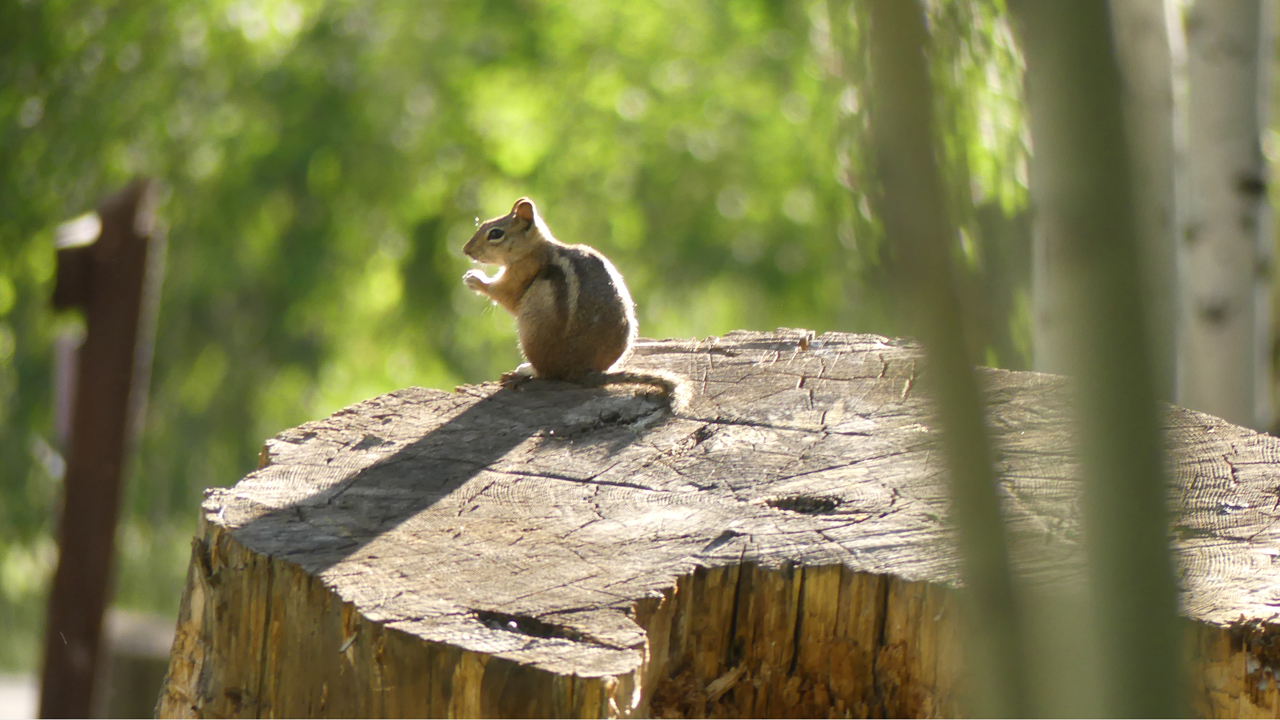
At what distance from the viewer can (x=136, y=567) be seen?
46.4 feet

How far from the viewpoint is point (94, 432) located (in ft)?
15.2

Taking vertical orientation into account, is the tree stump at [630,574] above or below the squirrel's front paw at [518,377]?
below

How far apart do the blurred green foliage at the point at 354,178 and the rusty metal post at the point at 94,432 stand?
21.8 ft

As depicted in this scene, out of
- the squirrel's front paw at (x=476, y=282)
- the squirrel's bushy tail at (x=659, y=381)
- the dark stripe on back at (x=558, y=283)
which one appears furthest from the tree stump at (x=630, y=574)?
the squirrel's front paw at (x=476, y=282)

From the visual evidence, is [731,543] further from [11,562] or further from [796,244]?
[11,562]

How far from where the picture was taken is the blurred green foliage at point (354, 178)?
36.3ft

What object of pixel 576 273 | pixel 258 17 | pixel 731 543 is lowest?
pixel 731 543

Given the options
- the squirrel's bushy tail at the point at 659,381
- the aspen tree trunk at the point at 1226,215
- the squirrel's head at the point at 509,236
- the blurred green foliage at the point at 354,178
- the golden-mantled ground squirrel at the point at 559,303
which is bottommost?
the squirrel's bushy tail at the point at 659,381

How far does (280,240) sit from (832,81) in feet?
41.3

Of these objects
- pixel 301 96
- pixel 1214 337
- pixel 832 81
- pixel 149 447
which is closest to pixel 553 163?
pixel 301 96

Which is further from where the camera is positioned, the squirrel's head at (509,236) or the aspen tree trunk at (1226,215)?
the aspen tree trunk at (1226,215)

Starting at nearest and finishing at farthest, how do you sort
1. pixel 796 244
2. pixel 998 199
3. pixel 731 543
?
pixel 998 199 < pixel 731 543 < pixel 796 244

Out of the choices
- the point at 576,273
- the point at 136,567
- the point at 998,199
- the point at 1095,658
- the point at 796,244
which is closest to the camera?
the point at 1095,658

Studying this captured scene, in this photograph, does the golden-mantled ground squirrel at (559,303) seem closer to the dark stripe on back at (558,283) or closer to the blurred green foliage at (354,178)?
the dark stripe on back at (558,283)
